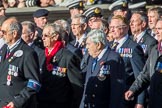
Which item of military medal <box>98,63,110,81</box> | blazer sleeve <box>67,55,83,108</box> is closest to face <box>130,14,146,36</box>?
blazer sleeve <box>67,55,83,108</box>

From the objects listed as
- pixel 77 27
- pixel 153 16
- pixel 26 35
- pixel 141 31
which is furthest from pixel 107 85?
pixel 153 16

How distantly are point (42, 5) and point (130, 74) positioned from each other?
7.12 meters

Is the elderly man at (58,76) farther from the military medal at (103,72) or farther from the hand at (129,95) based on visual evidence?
the hand at (129,95)

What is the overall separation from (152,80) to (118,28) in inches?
52.7

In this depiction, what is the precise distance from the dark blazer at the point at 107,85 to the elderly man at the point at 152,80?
0.79 feet

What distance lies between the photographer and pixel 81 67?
9.98 metres

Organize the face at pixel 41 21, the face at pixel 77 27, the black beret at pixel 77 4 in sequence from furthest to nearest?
1. the black beret at pixel 77 4
2. the face at pixel 41 21
3. the face at pixel 77 27

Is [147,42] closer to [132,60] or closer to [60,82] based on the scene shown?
[132,60]

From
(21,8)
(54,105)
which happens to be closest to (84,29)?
(54,105)

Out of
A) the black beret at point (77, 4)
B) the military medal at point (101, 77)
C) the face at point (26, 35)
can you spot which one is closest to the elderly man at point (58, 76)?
the military medal at point (101, 77)

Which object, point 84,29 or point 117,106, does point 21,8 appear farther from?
point 117,106

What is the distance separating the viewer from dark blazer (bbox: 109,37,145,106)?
988 centimetres

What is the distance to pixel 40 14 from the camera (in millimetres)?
12609

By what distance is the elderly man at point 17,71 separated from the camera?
324 inches
